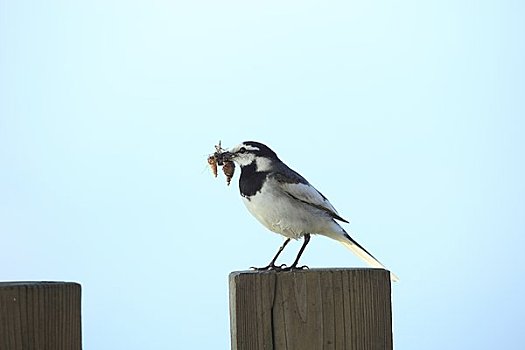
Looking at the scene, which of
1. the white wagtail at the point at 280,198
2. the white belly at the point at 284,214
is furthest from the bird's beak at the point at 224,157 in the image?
the white belly at the point at 284,214

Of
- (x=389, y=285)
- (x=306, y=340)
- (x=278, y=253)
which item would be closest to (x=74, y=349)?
(x=306, y=340)

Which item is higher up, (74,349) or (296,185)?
(296,185)

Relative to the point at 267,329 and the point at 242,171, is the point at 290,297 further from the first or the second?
the point at 242,171

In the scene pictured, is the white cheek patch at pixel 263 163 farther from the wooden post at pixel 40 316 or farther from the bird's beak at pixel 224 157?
the wooden post at pixel 40 316

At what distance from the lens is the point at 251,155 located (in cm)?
548

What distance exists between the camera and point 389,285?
9.70 feet

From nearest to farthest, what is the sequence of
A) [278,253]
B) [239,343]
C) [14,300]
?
[14,300] → [239,343] → [278,253]

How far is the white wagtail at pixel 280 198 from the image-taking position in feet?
16.8

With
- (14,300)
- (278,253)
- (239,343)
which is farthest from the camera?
(278,253)

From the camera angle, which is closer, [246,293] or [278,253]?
[246,293]

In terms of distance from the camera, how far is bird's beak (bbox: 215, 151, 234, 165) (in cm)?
548

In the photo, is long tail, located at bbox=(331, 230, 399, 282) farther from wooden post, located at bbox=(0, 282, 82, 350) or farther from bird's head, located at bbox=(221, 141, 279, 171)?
wooden post, located at bbox=(0, 282, 82, 350)

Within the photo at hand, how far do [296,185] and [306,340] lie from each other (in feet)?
8.09

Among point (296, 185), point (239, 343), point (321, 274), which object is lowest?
point (239, 343)
